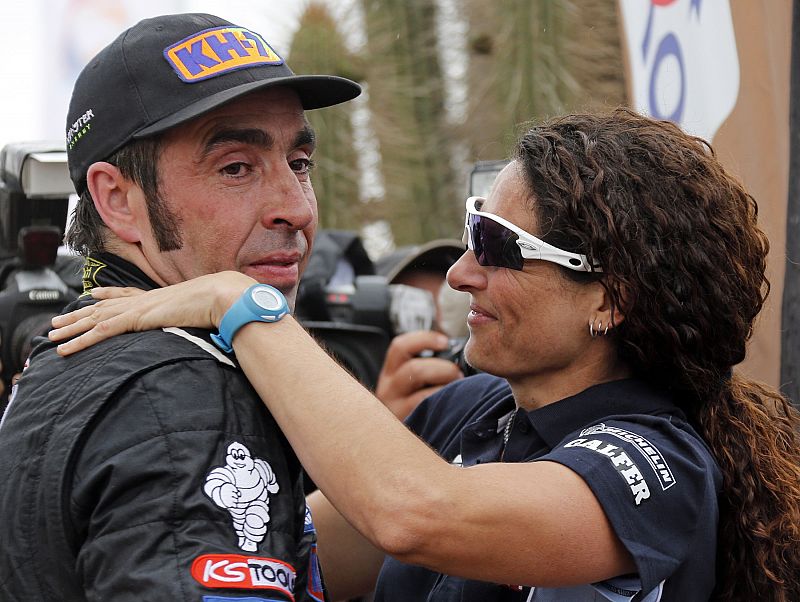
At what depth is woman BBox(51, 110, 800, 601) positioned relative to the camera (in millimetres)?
1807

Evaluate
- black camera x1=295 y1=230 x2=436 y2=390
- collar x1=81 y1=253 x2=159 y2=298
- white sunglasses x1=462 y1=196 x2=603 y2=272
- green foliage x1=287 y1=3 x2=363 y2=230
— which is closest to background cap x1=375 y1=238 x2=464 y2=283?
black camera x1=295 y1=230 x2=436 y2=390

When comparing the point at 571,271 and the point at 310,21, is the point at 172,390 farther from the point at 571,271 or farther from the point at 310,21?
the point at 310,21

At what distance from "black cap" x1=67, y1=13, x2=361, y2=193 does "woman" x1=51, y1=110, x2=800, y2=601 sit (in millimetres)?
317

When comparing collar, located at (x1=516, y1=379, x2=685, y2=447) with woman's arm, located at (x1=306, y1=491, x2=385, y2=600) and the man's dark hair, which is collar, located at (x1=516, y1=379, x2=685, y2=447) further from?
the man's dark hair

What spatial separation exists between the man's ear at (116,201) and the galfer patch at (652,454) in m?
0.99

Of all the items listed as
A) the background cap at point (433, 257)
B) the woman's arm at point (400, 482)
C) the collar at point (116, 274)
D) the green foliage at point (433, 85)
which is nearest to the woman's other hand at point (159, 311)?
the woman's arm at point (400, 482)

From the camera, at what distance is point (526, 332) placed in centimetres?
226

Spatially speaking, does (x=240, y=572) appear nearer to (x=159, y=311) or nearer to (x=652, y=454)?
(x=159, y=311)

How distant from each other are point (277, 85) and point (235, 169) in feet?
0.61

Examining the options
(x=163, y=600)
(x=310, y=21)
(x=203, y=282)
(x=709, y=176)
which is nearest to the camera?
(x=163, y=600)

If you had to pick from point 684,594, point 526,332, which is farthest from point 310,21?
point 684,594

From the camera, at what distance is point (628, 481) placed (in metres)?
1.90

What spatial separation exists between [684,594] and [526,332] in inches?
24.0

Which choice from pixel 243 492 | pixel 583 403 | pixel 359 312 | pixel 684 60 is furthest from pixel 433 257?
pixel 243 492
